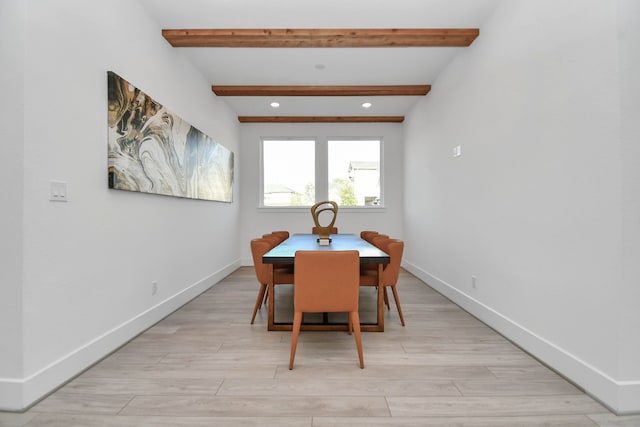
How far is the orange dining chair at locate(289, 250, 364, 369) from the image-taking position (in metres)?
2.14

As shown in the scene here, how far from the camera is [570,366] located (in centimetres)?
197

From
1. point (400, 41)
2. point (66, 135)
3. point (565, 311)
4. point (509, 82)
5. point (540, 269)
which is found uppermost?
point (400, 41)

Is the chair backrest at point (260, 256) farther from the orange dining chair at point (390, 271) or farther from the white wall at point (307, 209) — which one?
the white wall at point (307, 209)

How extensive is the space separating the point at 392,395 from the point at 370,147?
17.4ft

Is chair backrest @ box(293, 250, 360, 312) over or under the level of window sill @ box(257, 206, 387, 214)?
under

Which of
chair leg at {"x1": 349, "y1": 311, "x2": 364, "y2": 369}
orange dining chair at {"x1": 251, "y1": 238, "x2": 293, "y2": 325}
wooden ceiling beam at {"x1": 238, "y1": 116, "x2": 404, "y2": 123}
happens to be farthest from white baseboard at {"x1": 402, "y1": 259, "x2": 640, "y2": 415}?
wooden ceiling beam at {"x1": 238, "y1": 116, "x2": 404, "y2": 123}

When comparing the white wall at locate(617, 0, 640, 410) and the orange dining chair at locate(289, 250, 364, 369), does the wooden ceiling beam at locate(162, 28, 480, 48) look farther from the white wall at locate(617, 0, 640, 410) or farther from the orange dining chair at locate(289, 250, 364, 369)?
the orange dining chair at locate(289, 250, 364, 369)

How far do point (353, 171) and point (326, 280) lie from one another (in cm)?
456

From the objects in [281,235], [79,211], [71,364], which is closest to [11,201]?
[79,211]

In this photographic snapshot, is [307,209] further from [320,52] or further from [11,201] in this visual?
[11,201]

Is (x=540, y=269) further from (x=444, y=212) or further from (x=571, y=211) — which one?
(x=444, y=212)

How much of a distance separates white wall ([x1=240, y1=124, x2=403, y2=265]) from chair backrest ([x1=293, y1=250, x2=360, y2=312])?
13.8 feet

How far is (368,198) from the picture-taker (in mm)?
6516

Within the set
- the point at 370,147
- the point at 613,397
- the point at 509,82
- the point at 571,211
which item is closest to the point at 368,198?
the point at 370,147
